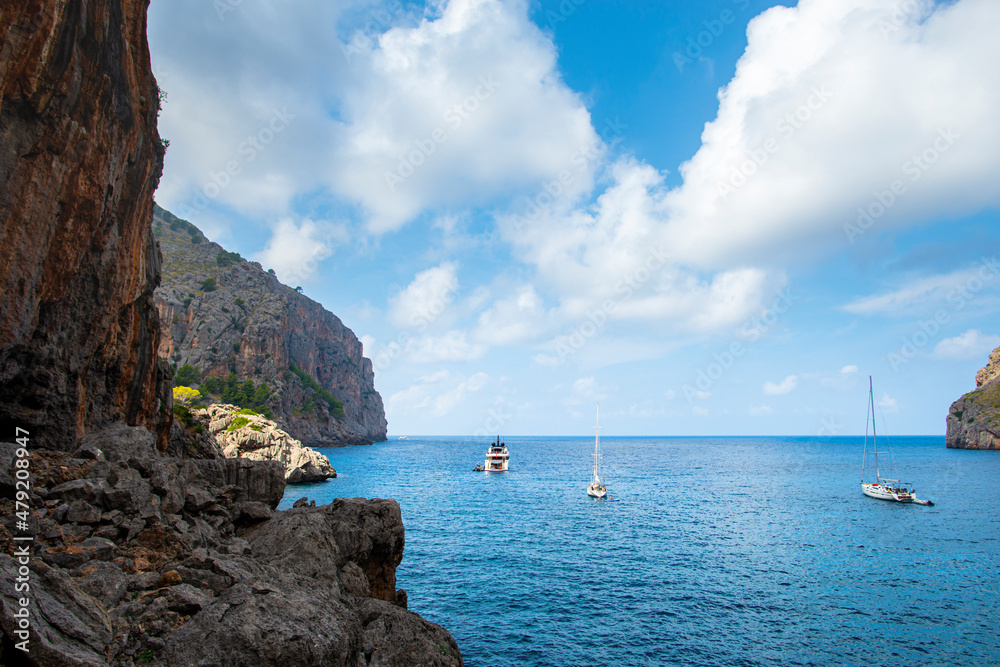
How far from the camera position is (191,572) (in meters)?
10.2

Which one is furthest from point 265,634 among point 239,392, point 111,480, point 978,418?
point 978,418

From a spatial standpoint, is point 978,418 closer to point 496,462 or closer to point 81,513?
point 496,462

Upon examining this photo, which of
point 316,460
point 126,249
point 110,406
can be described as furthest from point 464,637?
point 316,460

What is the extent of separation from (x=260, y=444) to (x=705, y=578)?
204ft

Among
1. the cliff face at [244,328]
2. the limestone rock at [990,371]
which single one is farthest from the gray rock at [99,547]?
the limestone rock at [990,371]

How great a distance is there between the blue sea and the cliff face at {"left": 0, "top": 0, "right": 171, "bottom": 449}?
20260mm

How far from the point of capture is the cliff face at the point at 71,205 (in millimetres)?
14602

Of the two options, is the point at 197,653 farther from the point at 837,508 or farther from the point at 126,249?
the point at 837,508

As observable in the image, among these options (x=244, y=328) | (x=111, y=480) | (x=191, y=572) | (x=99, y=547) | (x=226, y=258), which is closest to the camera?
(x=191, y=572)

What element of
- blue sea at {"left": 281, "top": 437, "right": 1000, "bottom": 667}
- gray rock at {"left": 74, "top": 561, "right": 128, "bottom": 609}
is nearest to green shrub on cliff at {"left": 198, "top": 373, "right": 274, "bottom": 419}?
blue sea at {"left": 281, "top": 437, "right": 1000, "bottom": 667}

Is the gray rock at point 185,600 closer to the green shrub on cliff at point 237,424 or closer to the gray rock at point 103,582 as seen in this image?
the gray rock at point 103,582

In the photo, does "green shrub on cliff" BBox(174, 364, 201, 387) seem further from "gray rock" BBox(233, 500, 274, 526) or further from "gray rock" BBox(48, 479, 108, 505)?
"gray rock" BBox(48, 479, 108, 505)

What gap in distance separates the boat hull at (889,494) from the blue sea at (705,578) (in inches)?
83.3

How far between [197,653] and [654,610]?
84.3 ft
